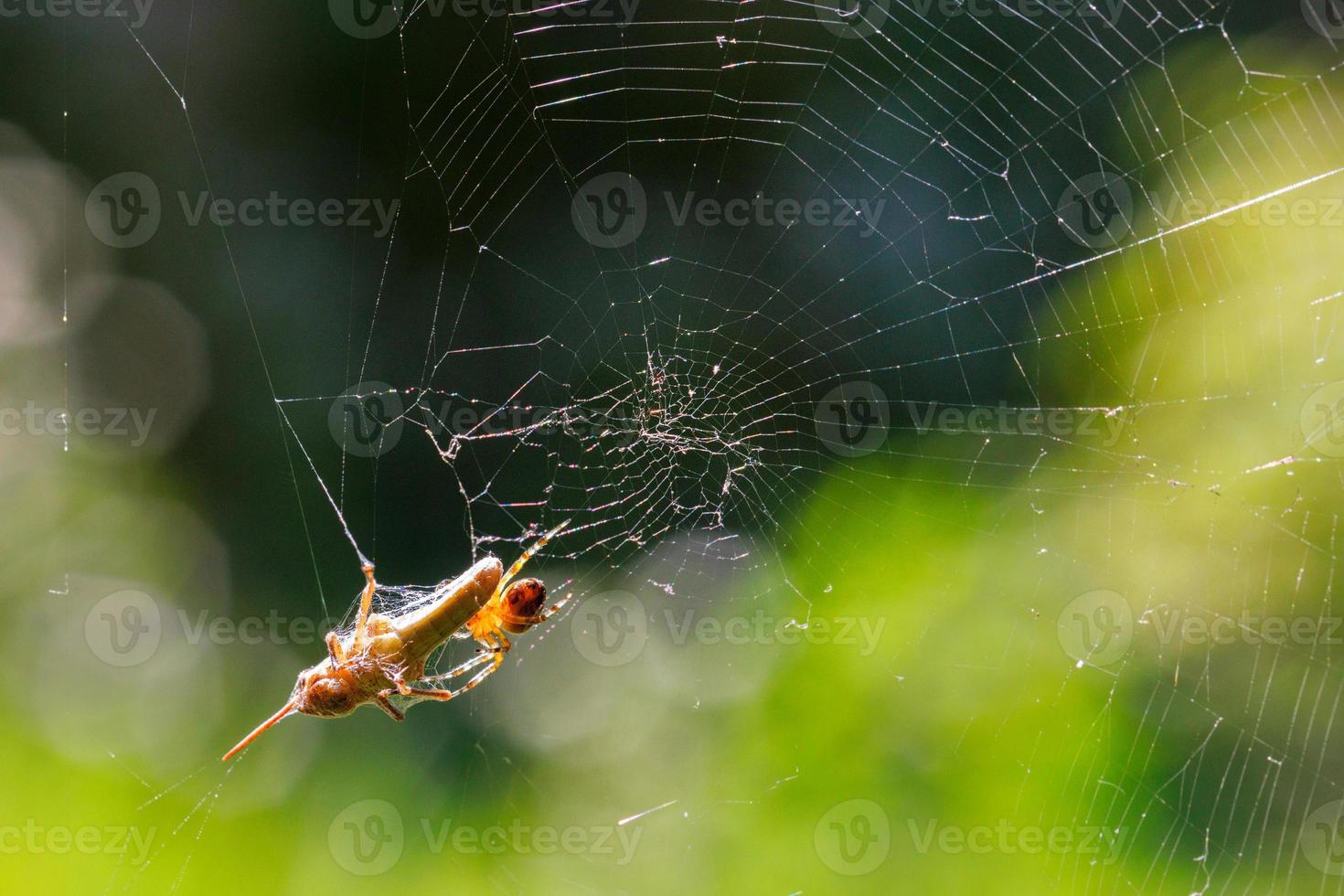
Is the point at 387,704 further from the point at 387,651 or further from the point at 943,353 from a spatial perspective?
the point at 943,353

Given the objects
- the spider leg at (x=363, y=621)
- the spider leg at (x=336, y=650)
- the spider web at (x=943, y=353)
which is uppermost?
the spider web at (x=943, y=353)

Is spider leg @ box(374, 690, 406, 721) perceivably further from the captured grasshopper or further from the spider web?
the spider web

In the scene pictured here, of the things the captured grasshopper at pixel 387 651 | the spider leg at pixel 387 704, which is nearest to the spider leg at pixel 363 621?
the captured grasshopper at pixel 387 651

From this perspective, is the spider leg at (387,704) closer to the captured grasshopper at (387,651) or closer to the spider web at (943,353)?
the captured grasshopper at (387,651)

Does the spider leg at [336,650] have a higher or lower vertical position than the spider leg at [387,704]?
higher

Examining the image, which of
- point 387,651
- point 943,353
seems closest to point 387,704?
point 387,651

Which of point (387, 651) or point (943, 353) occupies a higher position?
point (943, 353)

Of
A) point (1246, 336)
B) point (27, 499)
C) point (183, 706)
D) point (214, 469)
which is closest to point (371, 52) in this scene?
point (214, 469)

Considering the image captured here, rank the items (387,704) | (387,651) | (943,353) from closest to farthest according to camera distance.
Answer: (387,651) < (387,704) < (943,353)
